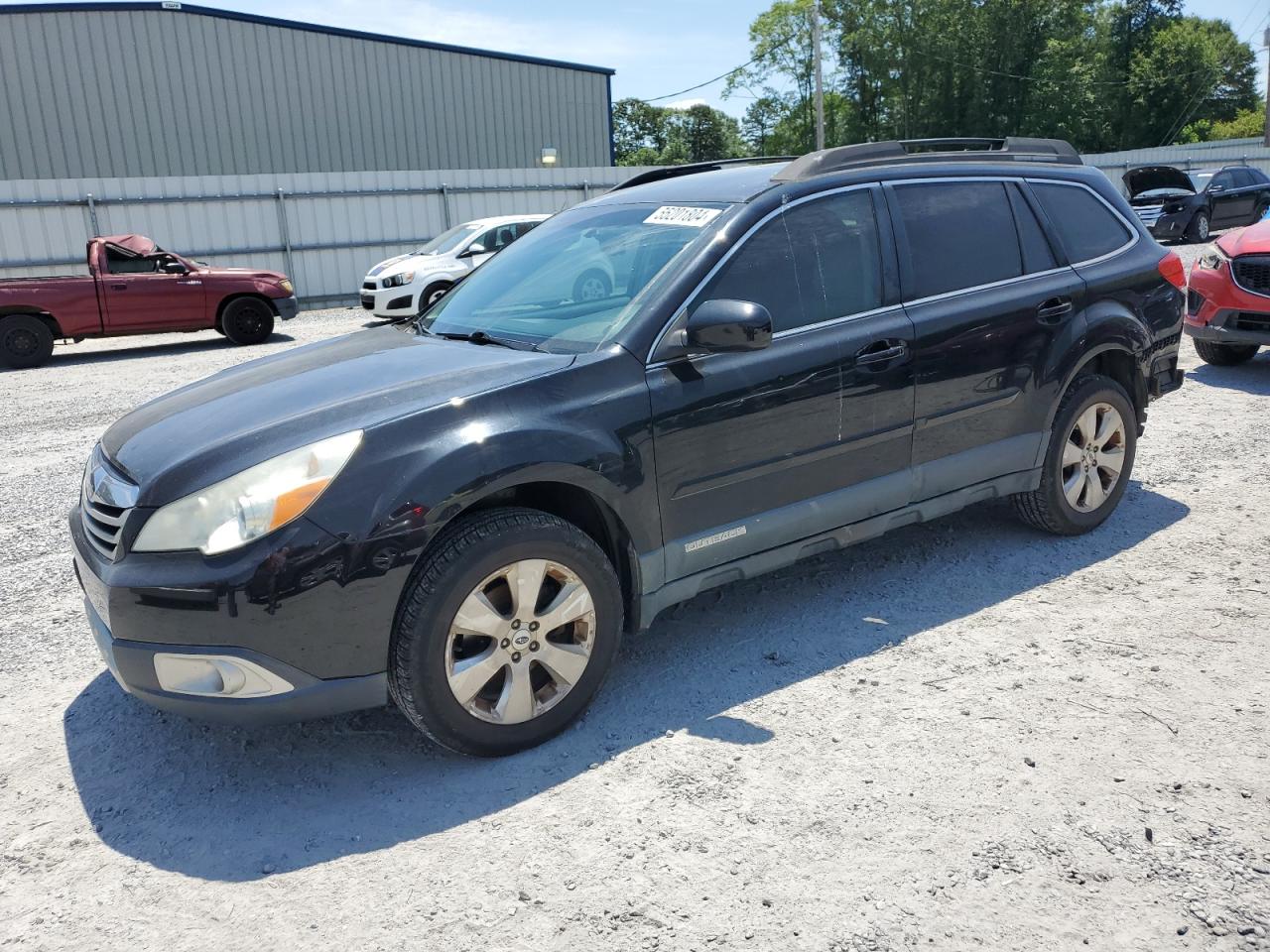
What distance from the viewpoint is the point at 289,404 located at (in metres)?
3.27

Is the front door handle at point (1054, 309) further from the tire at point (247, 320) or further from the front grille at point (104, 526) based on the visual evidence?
the tire at point (247, 320)

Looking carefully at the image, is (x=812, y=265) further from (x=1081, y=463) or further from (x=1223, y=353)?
(x=1223, y=353)

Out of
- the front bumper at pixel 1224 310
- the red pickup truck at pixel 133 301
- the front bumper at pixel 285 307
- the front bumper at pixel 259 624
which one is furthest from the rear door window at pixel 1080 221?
the red pickup truck at pixel 133 301

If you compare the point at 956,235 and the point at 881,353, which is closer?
the point at 881,353

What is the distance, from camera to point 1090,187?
504 cm

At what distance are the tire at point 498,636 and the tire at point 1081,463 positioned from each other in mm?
2478

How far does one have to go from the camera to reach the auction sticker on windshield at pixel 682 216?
3.80 m

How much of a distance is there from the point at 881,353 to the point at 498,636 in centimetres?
194

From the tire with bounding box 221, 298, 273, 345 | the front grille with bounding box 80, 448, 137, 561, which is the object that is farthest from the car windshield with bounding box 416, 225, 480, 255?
the front grille with bounding box 80, 448, 137, 561

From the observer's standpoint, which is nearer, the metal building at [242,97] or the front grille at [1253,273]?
the front grille at [1253,273]

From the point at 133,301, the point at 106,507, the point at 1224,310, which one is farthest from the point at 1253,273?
the point at 133,301

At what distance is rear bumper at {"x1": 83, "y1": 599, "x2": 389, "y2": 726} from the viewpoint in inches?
111

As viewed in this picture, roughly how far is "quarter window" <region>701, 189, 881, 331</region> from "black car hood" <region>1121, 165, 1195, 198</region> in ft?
71.4

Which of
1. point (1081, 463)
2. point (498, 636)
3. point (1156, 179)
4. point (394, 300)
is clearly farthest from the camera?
point (1156, 179)
